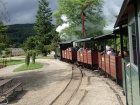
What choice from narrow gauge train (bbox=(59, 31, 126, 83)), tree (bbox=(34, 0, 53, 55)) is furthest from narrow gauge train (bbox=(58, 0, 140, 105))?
tree (bbox=(34, 0, 53, 55))

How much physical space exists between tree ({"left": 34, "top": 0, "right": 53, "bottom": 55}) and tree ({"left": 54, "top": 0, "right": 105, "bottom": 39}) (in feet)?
58.5

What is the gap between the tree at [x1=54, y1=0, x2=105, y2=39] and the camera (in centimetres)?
4866

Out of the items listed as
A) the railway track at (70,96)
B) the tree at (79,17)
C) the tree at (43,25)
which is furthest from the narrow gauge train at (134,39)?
the tree at (43,25)

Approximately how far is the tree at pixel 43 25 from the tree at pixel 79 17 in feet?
58.5

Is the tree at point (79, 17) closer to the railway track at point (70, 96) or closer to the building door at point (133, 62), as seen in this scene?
the railway track at point (70, 96)

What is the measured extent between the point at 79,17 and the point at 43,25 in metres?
24.6

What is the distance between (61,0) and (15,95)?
1585 inches

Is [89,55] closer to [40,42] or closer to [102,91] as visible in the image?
[102,91]

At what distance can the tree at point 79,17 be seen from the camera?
48656 mm

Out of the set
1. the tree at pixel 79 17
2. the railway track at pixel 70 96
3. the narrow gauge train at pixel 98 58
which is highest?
the tree at pixel 79 17

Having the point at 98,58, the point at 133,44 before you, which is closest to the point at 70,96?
the point at 133,44

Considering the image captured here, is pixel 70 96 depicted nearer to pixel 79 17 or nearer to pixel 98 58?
pixel 98 58

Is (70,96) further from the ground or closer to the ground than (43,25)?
closer to the ground

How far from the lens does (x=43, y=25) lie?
236 feet
